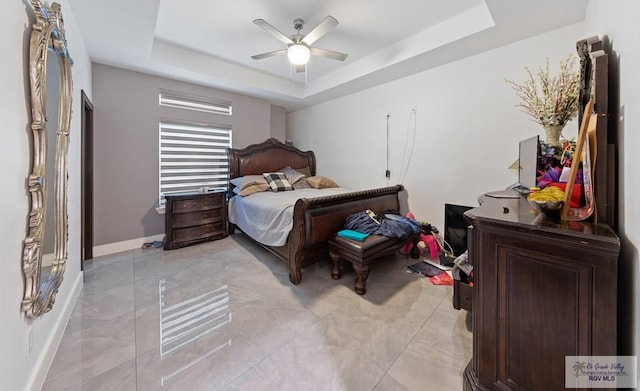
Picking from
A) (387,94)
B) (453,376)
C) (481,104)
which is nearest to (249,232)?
(453,376)

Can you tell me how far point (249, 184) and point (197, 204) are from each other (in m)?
0.82

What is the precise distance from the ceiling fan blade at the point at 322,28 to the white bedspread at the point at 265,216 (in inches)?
67.7

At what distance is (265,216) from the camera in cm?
300

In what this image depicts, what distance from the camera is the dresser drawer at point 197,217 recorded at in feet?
11.6

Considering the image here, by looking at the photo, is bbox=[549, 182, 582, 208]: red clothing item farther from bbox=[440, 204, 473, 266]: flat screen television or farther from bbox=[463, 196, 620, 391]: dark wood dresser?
bbox=[440, 204, 473, 266]: flat screen television

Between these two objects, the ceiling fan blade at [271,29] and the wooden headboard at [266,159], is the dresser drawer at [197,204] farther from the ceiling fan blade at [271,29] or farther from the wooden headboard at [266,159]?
the ceiling fan blade at [271,29]

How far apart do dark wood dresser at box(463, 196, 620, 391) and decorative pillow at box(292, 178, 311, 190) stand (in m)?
3.35

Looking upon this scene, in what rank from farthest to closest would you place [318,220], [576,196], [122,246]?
[122,246] → [318,220] → [576,196]

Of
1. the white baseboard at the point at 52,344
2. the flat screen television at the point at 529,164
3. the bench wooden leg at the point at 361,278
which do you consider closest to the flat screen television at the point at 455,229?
the flat screen television at the point at 529,164

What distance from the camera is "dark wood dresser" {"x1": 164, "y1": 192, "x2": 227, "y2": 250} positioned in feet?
11.4

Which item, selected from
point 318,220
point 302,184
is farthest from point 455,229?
point 302,184

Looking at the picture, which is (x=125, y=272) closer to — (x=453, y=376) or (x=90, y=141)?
(x=90, y=141)

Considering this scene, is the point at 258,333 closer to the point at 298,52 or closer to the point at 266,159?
the point at 298,52

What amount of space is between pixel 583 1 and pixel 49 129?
4.03 metres
